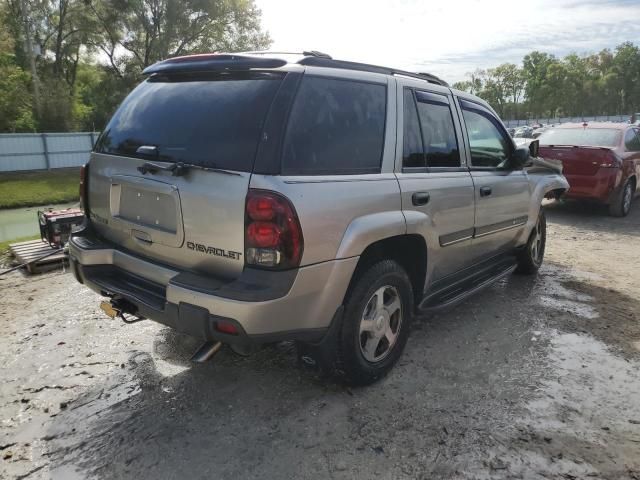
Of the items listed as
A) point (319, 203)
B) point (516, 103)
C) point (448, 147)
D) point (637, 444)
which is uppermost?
point (516, 103)

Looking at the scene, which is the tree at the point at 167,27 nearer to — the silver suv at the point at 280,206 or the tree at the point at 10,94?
the tree at the point at 10,94

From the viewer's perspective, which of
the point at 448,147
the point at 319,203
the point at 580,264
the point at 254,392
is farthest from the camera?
the point at 580,264

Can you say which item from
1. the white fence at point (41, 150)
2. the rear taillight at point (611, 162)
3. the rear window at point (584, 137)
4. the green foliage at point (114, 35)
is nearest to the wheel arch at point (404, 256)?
the rear taillight at point (611, 162)

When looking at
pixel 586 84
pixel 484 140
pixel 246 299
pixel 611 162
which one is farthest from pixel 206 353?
pixel 586 84

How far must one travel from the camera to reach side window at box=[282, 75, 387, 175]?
259 centimetres

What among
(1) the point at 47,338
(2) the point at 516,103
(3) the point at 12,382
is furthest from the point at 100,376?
(2) the point at 516,103

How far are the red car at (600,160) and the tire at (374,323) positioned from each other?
7.03 m

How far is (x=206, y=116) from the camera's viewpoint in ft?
8.99

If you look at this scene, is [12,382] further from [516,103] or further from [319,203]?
[516,103]

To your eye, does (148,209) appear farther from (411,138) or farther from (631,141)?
(631,141)

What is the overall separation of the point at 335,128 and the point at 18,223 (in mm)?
9488

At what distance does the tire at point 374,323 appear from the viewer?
2920 millimetres

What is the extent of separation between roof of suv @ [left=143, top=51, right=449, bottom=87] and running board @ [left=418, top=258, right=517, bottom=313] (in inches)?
→ 64.9

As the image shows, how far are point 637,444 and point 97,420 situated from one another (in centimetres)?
306
